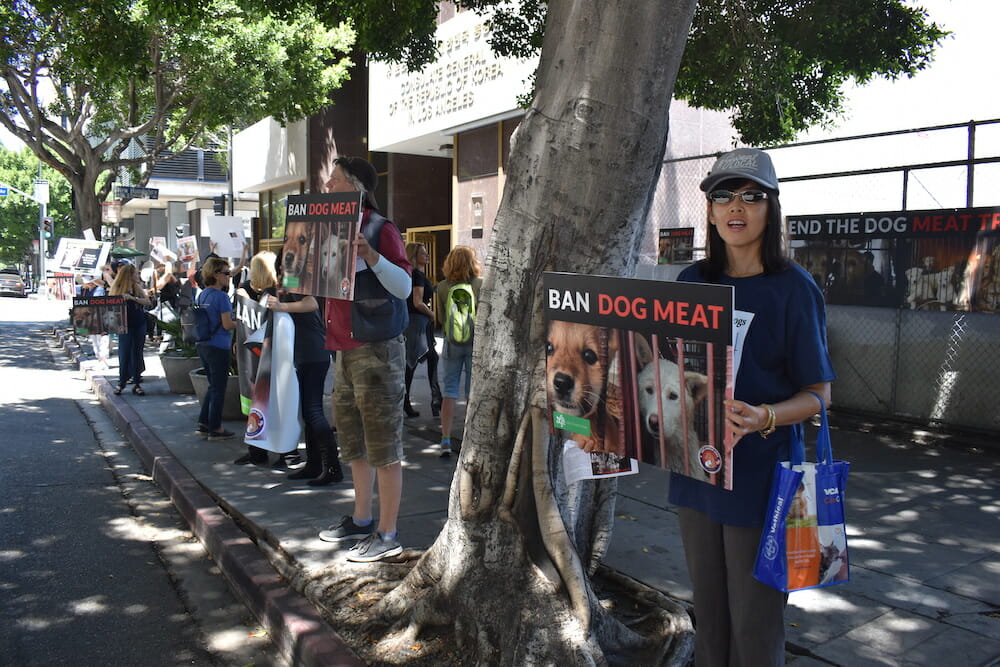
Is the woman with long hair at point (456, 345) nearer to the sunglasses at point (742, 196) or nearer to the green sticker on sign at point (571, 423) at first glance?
the green sticker on sign at point (571, 423)

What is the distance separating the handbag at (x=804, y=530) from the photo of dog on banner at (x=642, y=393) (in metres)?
0.20

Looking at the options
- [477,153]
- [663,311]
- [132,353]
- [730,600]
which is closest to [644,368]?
[663,311]

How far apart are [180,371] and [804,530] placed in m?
10.4

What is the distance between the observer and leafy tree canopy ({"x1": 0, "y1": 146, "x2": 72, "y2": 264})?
67.1 m

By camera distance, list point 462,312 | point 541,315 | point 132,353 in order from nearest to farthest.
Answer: point 541,315 < point 462,312 < point 132,353

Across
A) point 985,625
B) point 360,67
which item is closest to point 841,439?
point 985,625

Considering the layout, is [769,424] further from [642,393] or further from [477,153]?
[477,153]

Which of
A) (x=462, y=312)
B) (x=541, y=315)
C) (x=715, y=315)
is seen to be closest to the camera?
(x=715, y=315)

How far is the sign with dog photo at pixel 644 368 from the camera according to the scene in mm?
2256

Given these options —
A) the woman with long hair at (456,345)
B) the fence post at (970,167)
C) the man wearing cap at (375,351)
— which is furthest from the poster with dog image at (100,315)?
the fence post at (970,167)

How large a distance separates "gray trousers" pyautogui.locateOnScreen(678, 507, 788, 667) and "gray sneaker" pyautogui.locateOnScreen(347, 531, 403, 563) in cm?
220

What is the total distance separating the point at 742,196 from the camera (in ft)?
8.20

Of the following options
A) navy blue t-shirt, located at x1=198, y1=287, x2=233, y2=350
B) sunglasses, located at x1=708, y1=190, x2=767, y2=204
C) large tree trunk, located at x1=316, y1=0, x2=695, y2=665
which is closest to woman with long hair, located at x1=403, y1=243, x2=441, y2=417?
navy blue t-shirt, located at x1=198, y1=287, x2=233, y2=350

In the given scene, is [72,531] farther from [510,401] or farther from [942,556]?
[942,556]
